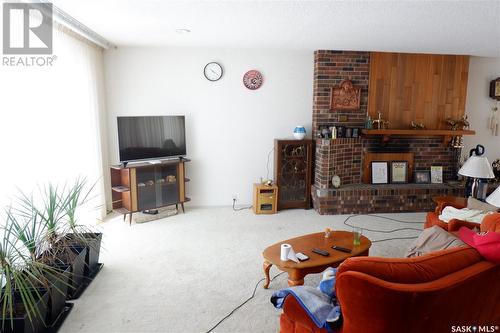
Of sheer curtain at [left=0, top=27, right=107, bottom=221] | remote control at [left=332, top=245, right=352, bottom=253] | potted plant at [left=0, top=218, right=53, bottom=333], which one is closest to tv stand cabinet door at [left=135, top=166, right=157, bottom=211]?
sheer curtain at [left=0, top=27, right=107, bottom=221]

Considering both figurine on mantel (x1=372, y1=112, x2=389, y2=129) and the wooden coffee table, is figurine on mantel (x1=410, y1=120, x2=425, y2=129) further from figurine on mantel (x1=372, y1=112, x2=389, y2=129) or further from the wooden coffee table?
the wooden coffee table

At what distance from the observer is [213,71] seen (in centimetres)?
495

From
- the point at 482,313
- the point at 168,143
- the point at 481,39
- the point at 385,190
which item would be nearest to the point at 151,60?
the point at 168,143

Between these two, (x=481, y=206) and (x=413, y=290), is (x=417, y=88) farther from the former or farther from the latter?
(x=413, y=290)

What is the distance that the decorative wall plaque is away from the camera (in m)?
5.04

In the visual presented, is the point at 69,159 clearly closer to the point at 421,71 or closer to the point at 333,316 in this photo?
the point at 333,316

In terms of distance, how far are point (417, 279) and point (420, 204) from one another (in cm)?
404

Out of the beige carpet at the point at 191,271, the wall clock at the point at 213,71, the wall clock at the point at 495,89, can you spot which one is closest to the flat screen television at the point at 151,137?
the wall clock at the point at 213,71

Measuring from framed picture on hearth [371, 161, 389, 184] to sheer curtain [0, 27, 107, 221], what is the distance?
12.6 ft

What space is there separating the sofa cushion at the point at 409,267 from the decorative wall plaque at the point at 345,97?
146 inches

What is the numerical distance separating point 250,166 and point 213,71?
150 centimetres

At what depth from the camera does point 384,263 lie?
153 centimetres

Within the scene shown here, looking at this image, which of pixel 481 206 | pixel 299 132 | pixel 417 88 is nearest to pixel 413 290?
pixel 481 206

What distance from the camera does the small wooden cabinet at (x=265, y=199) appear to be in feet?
16.1
